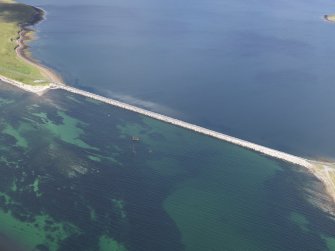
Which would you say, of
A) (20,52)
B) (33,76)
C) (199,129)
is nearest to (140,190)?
(199,129)

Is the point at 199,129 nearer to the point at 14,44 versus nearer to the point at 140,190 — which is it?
the point at 140,190

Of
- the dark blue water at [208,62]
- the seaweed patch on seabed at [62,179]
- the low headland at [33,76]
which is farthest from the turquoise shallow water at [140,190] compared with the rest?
the dark blue water at [208,62]

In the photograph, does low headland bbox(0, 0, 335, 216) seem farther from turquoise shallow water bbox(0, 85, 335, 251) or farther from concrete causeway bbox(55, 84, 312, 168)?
turquoise shallow water bbox(0, 85, 335, 251)

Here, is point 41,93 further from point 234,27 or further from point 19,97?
point 234,27

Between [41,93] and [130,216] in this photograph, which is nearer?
[130,216]

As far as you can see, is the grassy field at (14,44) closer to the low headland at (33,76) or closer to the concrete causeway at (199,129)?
the low headland at (33,76)

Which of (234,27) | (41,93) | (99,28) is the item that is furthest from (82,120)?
(234,27)

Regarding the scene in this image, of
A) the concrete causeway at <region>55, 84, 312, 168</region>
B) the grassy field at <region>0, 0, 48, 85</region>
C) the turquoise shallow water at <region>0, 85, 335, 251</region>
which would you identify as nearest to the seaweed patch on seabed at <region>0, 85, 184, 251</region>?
the turquoise shallow water at <region>0, 85, 335, 251</region>
